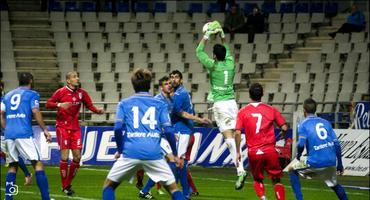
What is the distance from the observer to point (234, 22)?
34031 millimetres

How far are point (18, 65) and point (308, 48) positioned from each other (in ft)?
32.8

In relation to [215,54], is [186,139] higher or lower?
lower

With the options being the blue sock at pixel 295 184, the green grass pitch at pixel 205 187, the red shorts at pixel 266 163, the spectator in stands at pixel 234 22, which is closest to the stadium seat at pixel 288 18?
the spectator in stands at pixel 234 22

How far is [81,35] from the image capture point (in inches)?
1312

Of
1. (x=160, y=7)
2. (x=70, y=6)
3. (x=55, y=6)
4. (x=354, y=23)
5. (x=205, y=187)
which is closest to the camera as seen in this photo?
(x=205, y=187)

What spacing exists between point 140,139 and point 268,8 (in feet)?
80.2

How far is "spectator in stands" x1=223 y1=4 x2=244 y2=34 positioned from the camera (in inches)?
1332

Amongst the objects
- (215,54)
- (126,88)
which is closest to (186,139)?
(215,54)

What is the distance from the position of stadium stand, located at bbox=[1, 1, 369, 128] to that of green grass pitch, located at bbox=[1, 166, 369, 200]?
5614 mm

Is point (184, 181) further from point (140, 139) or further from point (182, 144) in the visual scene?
point (140, 139)

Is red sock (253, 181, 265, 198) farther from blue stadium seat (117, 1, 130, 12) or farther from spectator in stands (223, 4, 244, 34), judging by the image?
blue stadium seat (117, 1, 130, 12)

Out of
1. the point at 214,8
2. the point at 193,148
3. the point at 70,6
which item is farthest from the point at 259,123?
the point at 214,8

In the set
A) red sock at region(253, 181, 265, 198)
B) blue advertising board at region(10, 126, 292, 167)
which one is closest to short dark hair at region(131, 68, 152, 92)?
red sock at region(253, 181, 265, 198)

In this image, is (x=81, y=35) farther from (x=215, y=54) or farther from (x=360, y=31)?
(x=215, y=54)
